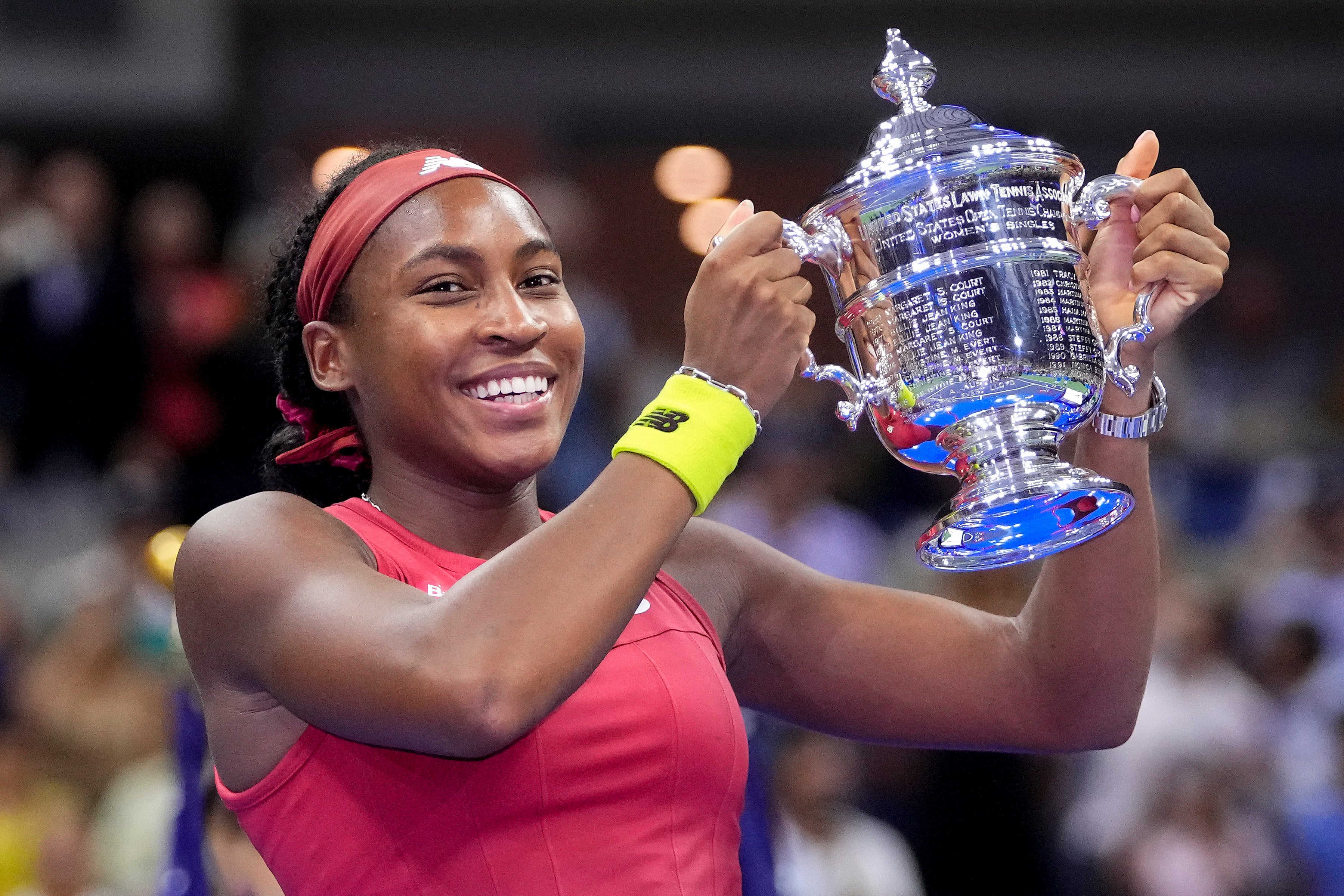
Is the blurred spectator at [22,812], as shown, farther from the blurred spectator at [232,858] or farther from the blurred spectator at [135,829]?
the blurred spectator at [232,858]

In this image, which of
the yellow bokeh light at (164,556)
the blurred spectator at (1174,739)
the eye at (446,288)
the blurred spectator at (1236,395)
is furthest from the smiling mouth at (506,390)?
the blurred spectator at (1236,395)

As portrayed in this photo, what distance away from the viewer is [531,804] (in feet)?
5.22

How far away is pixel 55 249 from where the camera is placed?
18.6 feet

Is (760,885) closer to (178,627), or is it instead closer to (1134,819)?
(178,627)

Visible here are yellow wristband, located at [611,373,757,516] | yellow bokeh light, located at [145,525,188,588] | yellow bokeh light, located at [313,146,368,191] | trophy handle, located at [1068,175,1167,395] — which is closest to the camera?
yellow wristband, located at [611,373,757,516]

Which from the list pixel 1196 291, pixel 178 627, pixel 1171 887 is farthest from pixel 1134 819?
pixel 178 627

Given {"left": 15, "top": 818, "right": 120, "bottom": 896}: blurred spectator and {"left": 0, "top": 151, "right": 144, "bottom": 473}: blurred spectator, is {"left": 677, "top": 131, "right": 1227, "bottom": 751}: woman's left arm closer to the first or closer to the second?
{"left": 15, "top": 818, "right": 120, "bottom": 896}: blurred spectator

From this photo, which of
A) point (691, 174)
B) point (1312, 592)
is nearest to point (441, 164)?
point (1312, 592)

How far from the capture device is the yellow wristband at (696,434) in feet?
4.80

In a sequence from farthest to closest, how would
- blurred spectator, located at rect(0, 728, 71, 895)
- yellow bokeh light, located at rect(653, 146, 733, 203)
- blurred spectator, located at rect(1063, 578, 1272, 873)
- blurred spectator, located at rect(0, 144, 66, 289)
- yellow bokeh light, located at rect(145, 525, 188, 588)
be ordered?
yellow bokeh light, located at rect(653, 146, 733, 203) → blurred spectator, located at rect(0, 144, 66, 289) → blurred spectator, located at rect(1063, 578, 1272, 873) → blurred spectator, located at rect(0, 728, 71, 895) → yellow bokeh light, located at rect(145, 525, 188, 588)

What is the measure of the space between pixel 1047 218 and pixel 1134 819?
3377 mm

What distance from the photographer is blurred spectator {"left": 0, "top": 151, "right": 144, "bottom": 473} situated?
5574mm

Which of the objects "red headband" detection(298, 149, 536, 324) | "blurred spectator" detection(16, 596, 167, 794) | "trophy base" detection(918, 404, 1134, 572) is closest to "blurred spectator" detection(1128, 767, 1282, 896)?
"blurred spectator" detection(16, 596, 167, 794)

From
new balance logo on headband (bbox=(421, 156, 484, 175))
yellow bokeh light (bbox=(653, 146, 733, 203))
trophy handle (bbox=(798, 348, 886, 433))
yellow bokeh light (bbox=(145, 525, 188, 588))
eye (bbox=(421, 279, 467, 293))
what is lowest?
yellow bokeh light (bbox=(653, 146, 733, 203))
